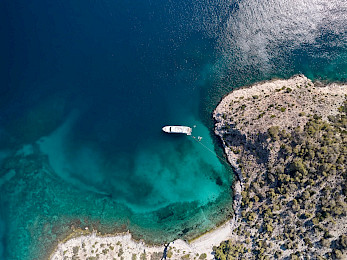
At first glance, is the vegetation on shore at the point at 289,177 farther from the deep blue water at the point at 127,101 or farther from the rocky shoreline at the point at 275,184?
the deep blue water at the point at 127,101

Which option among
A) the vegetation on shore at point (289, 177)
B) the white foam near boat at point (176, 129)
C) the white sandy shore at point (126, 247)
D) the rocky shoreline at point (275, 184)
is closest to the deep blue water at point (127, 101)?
the white foam near boat at point (176, 129)

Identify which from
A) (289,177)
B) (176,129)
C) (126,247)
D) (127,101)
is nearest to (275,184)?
(289,177)

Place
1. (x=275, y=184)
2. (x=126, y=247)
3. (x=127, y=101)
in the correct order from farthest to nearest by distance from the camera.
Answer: (x=127, y=101)
(x=126, y=247)
(x=275, y=184)

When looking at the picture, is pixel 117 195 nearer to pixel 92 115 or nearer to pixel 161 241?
pixel 161 241

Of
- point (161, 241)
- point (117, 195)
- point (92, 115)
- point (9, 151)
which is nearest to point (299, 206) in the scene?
point (161, 241)

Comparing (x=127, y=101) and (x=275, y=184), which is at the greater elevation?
(x=127, y=101)

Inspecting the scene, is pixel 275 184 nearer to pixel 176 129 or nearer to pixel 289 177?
pixel 289 177

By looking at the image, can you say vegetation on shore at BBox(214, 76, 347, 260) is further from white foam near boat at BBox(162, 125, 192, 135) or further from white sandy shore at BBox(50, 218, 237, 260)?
white foam near boat at BBox(162, 125, 192, 135)
